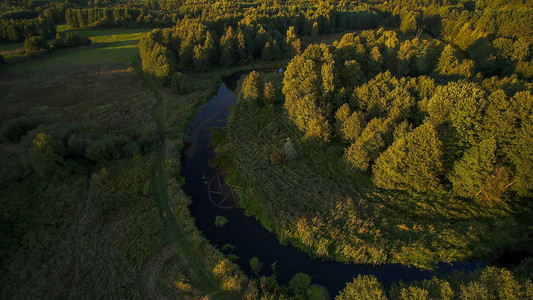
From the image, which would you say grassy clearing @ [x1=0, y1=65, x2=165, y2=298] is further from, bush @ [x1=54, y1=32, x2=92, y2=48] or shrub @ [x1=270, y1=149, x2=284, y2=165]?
bush @ [x1=54, y1=32, x2=92, y2=48]

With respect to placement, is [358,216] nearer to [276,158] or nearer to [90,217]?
[276,158]

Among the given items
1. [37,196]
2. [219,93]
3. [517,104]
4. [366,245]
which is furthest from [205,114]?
[517,104]

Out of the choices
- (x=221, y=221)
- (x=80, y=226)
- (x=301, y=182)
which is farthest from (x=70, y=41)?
(x=301, y=182)

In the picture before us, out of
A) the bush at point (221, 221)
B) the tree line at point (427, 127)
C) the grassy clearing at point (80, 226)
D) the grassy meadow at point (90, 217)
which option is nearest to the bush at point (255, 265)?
the grassy meadow at point (90, 217)

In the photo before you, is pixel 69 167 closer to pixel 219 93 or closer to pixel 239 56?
pixel 219 93

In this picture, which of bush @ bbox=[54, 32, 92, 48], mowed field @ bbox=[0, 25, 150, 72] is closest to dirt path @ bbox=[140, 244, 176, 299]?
mowed field @ bbox=[0, 25, 150, 72]

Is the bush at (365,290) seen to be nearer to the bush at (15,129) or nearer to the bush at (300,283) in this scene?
the bush at (300,283)

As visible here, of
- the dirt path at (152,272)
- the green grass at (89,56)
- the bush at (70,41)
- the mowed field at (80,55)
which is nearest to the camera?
the dirt path at (152,272)
